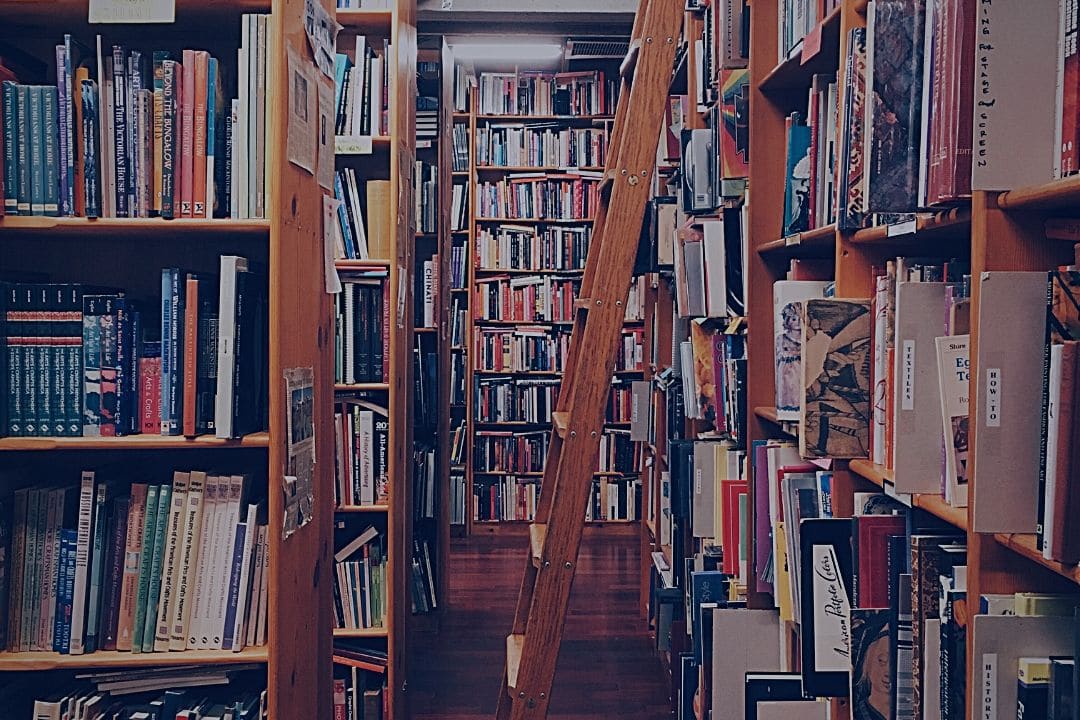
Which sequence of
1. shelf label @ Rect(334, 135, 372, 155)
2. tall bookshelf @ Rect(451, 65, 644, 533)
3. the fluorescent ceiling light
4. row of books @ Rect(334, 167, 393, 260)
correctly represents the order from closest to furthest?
1. shelf label @ Rect(334, 135, 372, 155)
2. row of books @ Rect(334, 167, 393, 260)
3. the fluorescent ceiling light
4. tall bookshelf @ Rect(451, 65, 644, 533)

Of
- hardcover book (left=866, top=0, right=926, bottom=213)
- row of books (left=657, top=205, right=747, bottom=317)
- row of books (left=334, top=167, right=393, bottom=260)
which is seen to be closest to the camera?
hardcover book (left=866, top=0, right=926, bottom=213)

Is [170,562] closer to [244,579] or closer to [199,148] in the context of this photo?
[244,579]

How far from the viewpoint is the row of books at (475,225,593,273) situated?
22.1 feet

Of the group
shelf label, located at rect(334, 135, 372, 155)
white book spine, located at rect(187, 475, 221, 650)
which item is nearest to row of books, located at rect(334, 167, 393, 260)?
shelf label, located at rect(334, 135, 372, 155)

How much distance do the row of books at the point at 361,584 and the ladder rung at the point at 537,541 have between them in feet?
2.09

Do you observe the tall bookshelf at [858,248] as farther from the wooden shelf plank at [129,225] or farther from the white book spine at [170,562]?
the white book spine at [170,562]

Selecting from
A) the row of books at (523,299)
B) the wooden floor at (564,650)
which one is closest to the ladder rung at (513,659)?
the wooden floor at (564,650)

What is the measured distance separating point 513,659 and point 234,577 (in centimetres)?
97

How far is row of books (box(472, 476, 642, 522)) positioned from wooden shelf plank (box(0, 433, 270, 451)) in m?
4.95

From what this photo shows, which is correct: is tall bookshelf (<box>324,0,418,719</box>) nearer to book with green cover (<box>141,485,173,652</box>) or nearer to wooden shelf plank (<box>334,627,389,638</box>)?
wooden shelf plank (<box>334,627,389,638</box>)

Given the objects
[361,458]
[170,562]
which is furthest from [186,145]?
[361,458]

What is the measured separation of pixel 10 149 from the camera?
1.81 metres

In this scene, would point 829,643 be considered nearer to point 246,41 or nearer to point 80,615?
point 80,615

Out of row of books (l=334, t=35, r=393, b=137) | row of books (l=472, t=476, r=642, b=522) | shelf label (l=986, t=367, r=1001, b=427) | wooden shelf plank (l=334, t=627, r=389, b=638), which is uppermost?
row of books (l=334, t=35, r=393, b=137)
